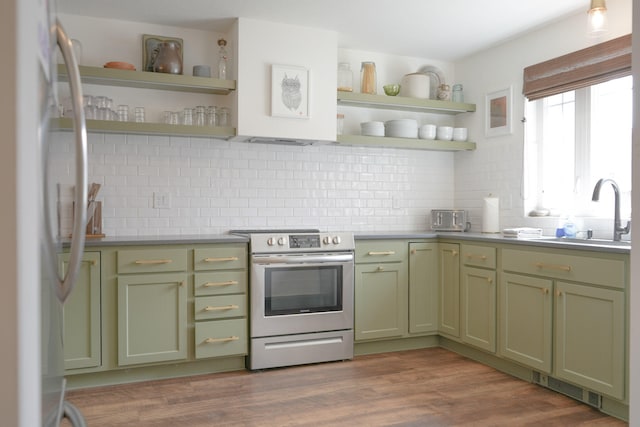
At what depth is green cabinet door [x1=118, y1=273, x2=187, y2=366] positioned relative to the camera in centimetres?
329

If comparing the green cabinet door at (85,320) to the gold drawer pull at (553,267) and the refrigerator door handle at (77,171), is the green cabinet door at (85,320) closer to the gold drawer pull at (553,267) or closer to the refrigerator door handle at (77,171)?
the refrigerator door handle at (77,171)

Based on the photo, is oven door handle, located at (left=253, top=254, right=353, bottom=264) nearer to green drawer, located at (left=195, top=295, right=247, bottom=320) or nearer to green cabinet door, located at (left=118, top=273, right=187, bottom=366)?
green drawer, located at (left=195, top=295, right=247, bottom=320)

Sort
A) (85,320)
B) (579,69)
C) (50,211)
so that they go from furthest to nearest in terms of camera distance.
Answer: (579,69) < (85,320) < (50,211)

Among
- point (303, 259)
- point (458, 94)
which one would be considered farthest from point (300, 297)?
point (458, 94)

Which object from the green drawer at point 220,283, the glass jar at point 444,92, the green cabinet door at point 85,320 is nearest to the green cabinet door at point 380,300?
the green drawer at point 220,283

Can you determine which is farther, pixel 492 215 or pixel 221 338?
pixel 492 215

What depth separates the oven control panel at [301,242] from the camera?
11.8 feet

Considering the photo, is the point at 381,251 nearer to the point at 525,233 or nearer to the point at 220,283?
the point at 525,233

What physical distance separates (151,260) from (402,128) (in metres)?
2.31

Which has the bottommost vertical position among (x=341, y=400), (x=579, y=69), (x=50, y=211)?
(x=341, y=400)

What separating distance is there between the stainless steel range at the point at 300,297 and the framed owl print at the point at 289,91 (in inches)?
35.3

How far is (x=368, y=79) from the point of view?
4.38 m

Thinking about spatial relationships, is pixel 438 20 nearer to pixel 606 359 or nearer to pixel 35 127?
pixel 606 359

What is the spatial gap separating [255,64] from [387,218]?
1766 millimetres
